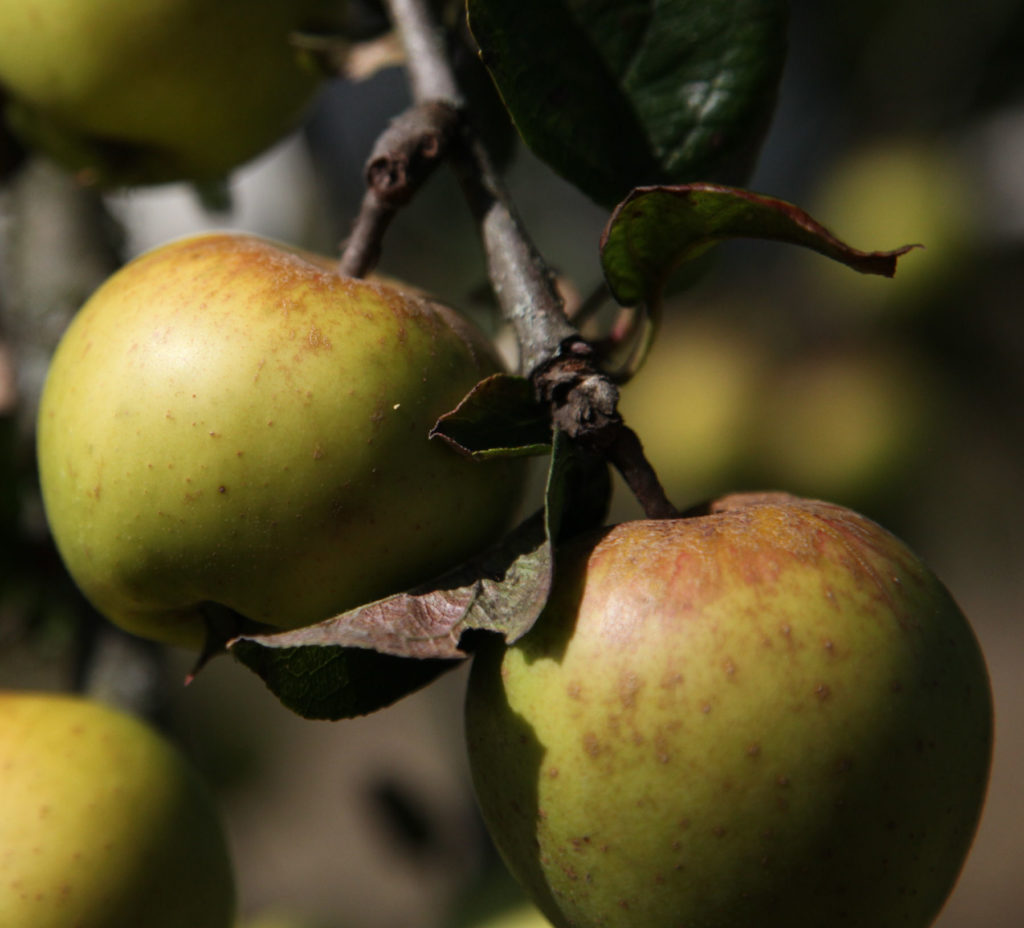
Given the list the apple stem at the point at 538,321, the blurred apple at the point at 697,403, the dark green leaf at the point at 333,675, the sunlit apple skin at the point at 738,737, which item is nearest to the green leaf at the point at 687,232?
the apple stem at the point at 538,321

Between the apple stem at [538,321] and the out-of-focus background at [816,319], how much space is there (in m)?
0.70

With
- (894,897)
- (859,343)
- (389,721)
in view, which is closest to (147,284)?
(894,897)

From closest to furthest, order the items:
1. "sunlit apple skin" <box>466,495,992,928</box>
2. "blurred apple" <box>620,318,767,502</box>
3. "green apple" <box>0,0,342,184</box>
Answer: "sunlit apple skin" <box>466,495,992,928</box>, "green apple" <box>0,0,342,184</box>, "blurred apple" <box>620,318,767,502</box>

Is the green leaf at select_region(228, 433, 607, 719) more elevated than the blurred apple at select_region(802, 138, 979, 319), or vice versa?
the green leaf at select_region(228, 433, 607, 719)

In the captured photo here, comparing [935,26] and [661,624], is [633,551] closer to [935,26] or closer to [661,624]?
[661,624]

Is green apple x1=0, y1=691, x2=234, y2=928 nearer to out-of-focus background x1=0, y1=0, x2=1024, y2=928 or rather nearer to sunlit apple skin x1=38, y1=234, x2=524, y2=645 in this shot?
sunlit apple skin x1=38, y1=234, x2=524, y2=645

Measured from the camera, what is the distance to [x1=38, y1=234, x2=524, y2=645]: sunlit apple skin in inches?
24.7

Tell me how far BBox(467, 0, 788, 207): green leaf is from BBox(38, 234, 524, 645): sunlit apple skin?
0.18 metres

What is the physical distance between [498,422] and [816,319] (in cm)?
167

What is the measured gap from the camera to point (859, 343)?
2.07 meters

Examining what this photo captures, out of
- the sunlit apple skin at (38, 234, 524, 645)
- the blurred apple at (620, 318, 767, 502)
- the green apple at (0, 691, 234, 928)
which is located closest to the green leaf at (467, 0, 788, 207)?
the sunlit apple skin at (38, 234, 524, 645)

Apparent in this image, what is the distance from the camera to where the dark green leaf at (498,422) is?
2.03ft

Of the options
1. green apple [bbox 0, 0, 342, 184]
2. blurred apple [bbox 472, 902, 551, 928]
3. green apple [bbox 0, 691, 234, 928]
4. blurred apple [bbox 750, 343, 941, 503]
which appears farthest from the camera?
blurred apple [bbox 750, 343, 941, 503]

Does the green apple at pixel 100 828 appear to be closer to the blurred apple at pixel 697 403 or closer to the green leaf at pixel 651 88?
the green leaf at pixel 651 88
